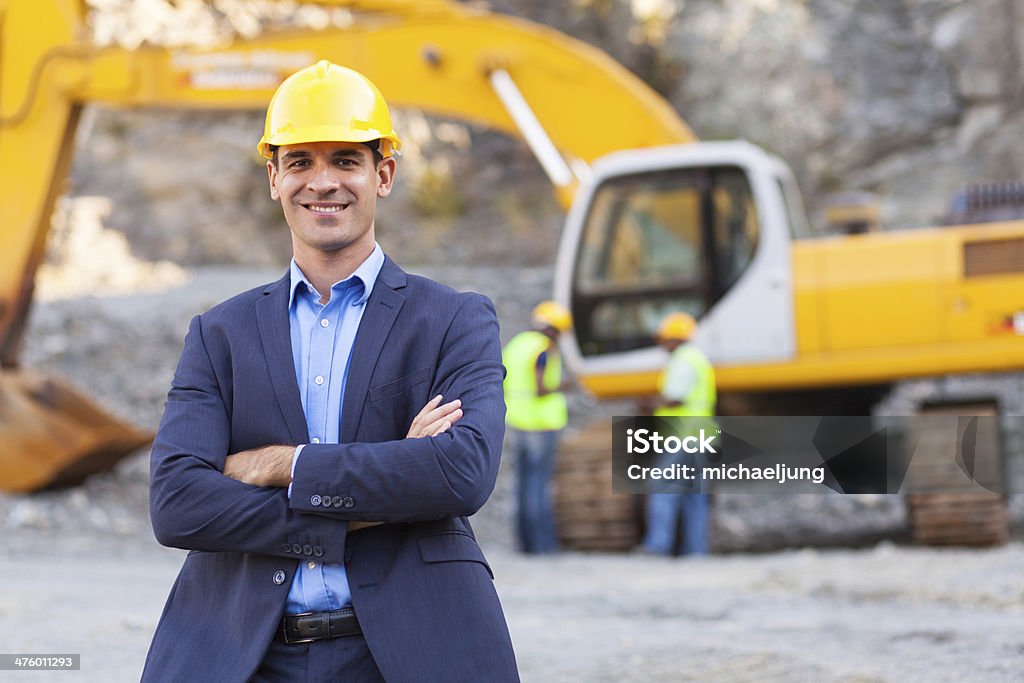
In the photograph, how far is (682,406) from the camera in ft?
29.9

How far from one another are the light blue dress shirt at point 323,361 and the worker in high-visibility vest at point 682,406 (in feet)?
21.4

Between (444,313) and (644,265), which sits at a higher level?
(644,265)

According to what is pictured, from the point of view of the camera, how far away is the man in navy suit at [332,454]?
234cm

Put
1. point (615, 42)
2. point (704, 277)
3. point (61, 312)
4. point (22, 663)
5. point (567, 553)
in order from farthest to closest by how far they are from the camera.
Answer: point (615, 42) < point (61, 312) < point (567, 553) < point (704, 277) < point (22, 663)

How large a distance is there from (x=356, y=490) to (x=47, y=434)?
24.7 ft

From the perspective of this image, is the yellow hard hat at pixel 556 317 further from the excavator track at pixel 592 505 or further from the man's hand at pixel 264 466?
the man's hand at pixel 264 466

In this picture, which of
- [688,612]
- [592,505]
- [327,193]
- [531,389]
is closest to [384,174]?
[327,193]

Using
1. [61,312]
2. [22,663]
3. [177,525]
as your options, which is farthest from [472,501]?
[61,312]

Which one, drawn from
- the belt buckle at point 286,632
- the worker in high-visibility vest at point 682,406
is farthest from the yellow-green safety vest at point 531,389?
the belt buckle at point 286,632

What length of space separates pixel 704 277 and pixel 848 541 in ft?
9.22

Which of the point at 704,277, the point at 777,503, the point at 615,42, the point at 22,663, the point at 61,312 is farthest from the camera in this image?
the point at 615,42

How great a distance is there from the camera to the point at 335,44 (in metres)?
9.98

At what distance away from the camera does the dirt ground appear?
17.5 feet

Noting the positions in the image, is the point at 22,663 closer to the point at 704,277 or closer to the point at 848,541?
the point at 704,277
